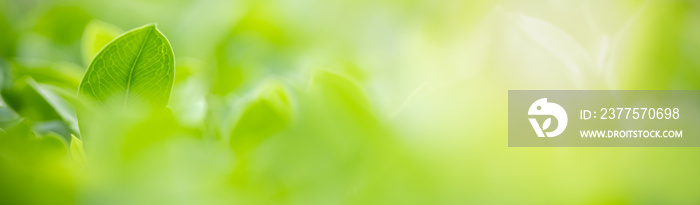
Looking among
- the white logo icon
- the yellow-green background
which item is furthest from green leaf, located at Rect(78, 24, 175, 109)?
the white logo icon

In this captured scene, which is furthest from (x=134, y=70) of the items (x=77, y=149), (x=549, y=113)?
(x=549, y=113)

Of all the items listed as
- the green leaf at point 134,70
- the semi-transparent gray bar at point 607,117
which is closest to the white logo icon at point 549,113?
the semi-transparent gray bar at point 607,117

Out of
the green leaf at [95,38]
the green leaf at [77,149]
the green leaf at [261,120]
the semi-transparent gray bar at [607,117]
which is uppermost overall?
the green leaf at [95,38]

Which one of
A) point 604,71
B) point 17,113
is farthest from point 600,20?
point 17,113

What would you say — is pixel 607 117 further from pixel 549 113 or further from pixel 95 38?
pixel 95 38

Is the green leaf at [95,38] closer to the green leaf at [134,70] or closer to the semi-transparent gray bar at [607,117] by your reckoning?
the green leaf at [134,70]

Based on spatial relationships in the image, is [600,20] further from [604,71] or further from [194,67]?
[194,67]
